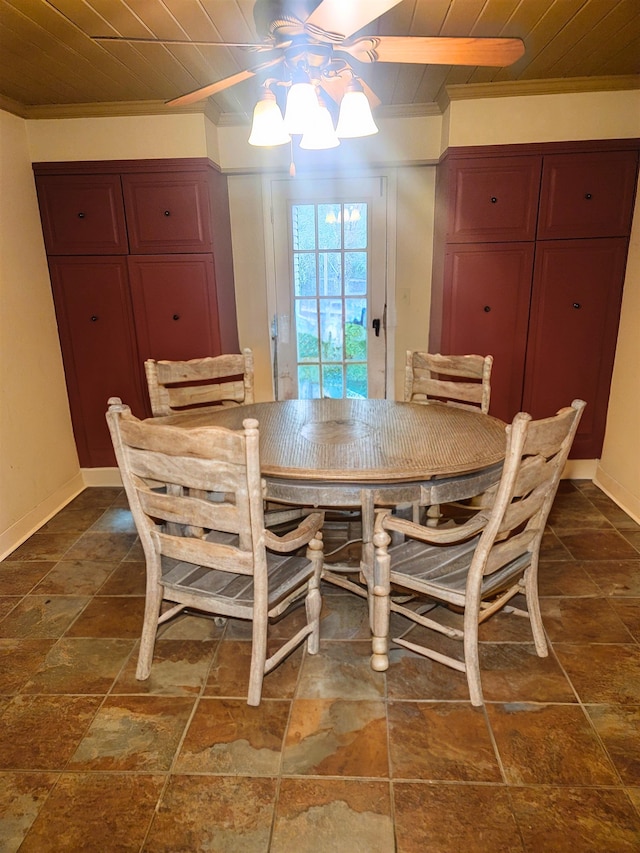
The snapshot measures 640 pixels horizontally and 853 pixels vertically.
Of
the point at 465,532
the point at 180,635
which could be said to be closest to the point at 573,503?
the point at 465,532

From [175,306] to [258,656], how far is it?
7.65 feet

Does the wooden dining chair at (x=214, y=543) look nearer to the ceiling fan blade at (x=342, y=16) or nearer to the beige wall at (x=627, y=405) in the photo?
the ceiling fan blade at (x=342, y=16)

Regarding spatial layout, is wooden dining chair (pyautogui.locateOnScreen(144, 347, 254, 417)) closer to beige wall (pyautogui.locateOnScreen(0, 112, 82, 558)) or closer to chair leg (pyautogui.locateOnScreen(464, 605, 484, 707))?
beige wall (pyautogui.locateOnScreen(0, 112, 82, 558))

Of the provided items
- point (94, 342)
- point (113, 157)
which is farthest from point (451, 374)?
point (113, 157)

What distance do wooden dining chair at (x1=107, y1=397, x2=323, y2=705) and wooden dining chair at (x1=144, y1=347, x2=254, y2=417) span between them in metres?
0.89

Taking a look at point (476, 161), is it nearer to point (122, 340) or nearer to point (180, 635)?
point (122, 340)

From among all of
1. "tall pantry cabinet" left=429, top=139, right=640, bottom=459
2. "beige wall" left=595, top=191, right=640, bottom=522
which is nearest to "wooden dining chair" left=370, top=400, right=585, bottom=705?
"beige wall" left=595, top=191, right=640, bottom=522

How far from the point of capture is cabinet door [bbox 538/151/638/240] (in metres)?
3.01

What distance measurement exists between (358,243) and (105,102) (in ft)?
5.74

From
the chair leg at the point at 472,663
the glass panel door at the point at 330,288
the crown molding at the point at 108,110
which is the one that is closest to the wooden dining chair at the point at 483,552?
the chair leg at the point at 472,663

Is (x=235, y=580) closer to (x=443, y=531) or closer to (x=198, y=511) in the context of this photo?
(x=198, y=511)

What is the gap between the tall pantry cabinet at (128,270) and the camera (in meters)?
3.16

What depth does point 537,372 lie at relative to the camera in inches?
132

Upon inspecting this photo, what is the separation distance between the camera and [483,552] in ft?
5.22
